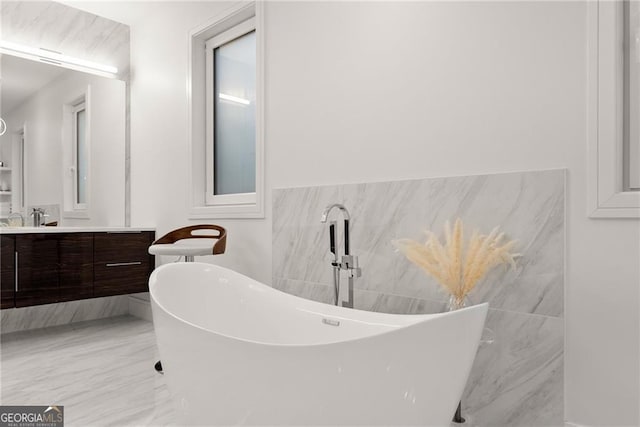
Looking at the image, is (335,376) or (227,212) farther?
(227,212)

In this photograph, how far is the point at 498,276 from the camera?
1.64m

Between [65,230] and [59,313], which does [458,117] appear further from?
[59,313]

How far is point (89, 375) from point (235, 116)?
1.84 metres

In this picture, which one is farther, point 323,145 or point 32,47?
point 32,47

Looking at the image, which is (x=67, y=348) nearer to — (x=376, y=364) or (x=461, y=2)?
(x=376, y=364)

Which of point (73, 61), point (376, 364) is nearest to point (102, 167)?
point (73, 61)

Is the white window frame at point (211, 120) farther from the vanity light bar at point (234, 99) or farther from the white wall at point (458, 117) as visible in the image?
the white wall at point (458, 117)

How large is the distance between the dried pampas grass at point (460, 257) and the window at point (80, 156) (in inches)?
114

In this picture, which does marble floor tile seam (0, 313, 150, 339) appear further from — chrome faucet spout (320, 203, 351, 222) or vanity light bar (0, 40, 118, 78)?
chrome faucet spout (320, 203, 351, 222)

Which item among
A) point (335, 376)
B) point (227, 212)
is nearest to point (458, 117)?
point (335, 376)

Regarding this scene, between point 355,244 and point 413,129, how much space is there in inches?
24.1

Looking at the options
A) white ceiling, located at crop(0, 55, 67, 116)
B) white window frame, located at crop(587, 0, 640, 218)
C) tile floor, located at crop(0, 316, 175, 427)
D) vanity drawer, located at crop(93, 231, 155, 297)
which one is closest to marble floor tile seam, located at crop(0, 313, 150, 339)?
tile floor, located at crop(0, 316, 175, 427)

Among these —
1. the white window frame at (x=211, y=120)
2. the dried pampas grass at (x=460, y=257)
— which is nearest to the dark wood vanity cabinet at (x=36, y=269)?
the white window frame at (x=211, y=120)

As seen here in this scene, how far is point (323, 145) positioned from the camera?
2.26 metres
